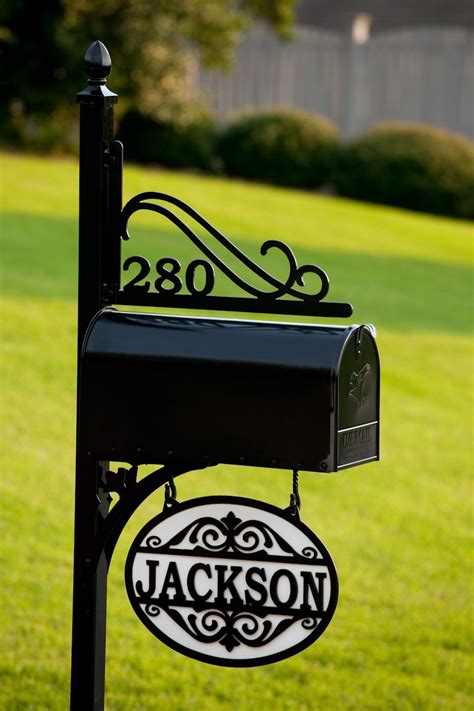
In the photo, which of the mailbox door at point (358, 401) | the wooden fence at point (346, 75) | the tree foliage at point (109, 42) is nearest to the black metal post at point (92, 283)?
the mailbox door at point (358, 401)

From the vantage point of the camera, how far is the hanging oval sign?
2582 millimetres

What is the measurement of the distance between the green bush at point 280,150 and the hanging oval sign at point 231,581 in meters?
14.8

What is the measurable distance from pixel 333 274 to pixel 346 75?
891 centimetres

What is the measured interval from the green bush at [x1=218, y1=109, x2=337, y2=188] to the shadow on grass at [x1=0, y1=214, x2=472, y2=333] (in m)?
4.78

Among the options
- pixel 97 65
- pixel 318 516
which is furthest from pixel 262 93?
pixel 97 65

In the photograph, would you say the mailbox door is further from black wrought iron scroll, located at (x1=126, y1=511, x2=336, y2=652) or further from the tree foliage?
the tree foliage

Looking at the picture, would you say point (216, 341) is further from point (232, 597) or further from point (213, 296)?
point (232, 597)

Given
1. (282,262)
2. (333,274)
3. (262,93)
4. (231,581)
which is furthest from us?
(262,93)

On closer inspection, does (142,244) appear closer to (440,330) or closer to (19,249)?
(19,249)

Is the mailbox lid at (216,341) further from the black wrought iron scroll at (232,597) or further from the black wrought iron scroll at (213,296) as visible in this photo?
the black wrought iron scroll at (232,597)

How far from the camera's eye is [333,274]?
11125mm

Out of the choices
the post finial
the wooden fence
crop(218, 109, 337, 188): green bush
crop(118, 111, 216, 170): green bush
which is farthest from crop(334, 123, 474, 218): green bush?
the post finial

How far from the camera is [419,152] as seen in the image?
17.1 meters

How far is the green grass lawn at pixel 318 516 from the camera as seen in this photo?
4.21 m
